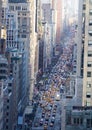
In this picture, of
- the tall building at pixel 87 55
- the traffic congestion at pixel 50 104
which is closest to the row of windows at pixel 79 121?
the tall building at pixel 87 55

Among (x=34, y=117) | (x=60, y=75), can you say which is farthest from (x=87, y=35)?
(x=60, y=75)

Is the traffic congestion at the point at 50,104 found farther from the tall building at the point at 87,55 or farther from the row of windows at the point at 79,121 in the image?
the row of windows at the point at 79,121

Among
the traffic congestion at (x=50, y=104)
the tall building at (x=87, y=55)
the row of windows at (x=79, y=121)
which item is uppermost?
the tall building at (x=87, y=55)

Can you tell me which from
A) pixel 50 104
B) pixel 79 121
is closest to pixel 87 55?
pixel 79 121

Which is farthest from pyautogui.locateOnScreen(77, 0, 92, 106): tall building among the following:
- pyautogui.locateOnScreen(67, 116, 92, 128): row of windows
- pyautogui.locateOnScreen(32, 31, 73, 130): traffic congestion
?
pyautogui.locateOnScreen(32, 31, 73, 130): traffic congestion

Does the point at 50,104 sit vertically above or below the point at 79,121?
below

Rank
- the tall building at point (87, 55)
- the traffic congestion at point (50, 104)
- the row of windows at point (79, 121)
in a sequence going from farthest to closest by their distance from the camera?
the traffic congestion at point (50, 104) → the tall building at point (87, 55) → the row of windows at point (79, 121)

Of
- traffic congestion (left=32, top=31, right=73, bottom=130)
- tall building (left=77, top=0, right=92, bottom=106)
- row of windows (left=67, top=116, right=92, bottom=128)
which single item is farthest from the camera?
traffic congestion (left=32, top=31, right=73, bottom=130)

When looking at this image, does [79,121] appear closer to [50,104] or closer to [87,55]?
[87,55]

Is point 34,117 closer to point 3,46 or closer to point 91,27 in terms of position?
point 3,46

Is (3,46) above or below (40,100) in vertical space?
above

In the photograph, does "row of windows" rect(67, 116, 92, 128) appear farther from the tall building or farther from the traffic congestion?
the traffic congestion
